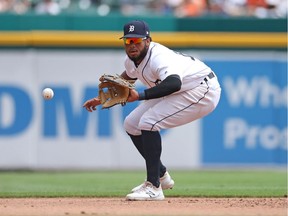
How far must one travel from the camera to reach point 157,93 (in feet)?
23.0

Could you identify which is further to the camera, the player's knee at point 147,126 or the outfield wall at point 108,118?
the outfield wall at point 108,118

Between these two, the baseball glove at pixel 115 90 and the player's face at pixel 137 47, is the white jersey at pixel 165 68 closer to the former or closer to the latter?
the player's face at pixel 137 47

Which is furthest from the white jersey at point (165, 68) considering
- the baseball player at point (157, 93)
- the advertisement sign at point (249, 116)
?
the advertisement sign at point (249, 116)

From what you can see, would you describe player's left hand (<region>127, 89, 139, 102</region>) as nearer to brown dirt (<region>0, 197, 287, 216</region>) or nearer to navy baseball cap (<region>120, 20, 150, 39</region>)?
navy baseball cap (<region>120, 20, 150, 39</region>)

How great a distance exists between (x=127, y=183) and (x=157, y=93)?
3377 millimetres

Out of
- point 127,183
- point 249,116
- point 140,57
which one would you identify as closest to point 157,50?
point 140,57

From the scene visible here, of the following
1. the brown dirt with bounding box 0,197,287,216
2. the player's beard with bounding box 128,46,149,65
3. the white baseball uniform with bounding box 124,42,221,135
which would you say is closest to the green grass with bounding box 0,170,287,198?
the brown dirt with bounding box 0,197,287,216

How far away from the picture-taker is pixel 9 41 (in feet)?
42.7

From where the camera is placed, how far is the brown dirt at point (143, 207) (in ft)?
20.6

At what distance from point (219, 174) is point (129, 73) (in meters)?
4.94

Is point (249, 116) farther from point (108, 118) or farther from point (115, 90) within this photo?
point (115, 90)

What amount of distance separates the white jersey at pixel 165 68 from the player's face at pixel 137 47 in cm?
6

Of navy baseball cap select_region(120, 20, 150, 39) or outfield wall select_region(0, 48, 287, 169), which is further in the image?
outfield wall select_region(0, 48, 287, 169)

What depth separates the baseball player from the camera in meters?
7.12
